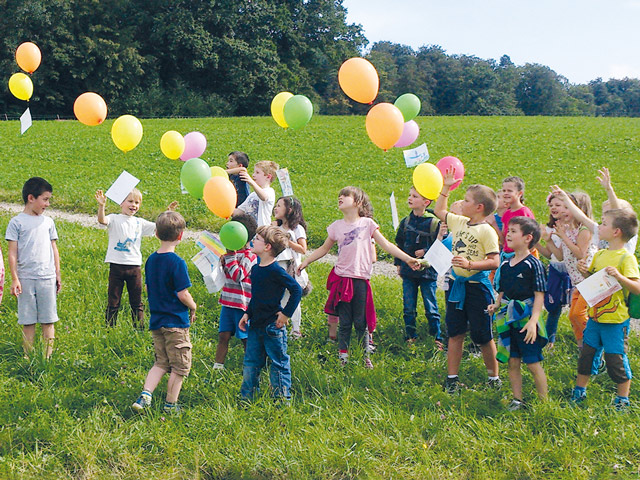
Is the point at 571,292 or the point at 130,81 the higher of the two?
the point at 130,81

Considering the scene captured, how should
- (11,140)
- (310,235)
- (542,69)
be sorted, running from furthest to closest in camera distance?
(542,69) → (11,140) → (310,235)

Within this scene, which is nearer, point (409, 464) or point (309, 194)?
point (409, 464)

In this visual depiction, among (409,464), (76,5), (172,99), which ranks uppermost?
(76,5)

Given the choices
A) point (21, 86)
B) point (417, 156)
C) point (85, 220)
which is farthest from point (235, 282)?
point (85, 220)

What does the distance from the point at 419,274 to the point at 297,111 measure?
2.15 m

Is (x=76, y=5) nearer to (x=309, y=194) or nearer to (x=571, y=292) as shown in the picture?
(x=309, y=194)

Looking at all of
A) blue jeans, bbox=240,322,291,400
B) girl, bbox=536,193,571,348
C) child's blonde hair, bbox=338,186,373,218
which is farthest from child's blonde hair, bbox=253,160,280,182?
girl, bbox=536,193,571,348

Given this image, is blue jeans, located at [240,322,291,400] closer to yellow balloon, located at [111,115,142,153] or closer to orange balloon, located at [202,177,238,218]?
orange balloon, located at [202,177,238,218]

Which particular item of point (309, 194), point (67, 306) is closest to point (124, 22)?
point (309, 194)

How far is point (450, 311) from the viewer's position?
4762mm

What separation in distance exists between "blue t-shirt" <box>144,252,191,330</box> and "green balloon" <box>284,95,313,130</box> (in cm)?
242

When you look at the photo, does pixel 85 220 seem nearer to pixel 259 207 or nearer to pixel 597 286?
pixel 259 207

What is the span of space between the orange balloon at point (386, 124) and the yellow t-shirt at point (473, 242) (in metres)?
1.08

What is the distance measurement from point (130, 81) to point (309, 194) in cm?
3094
